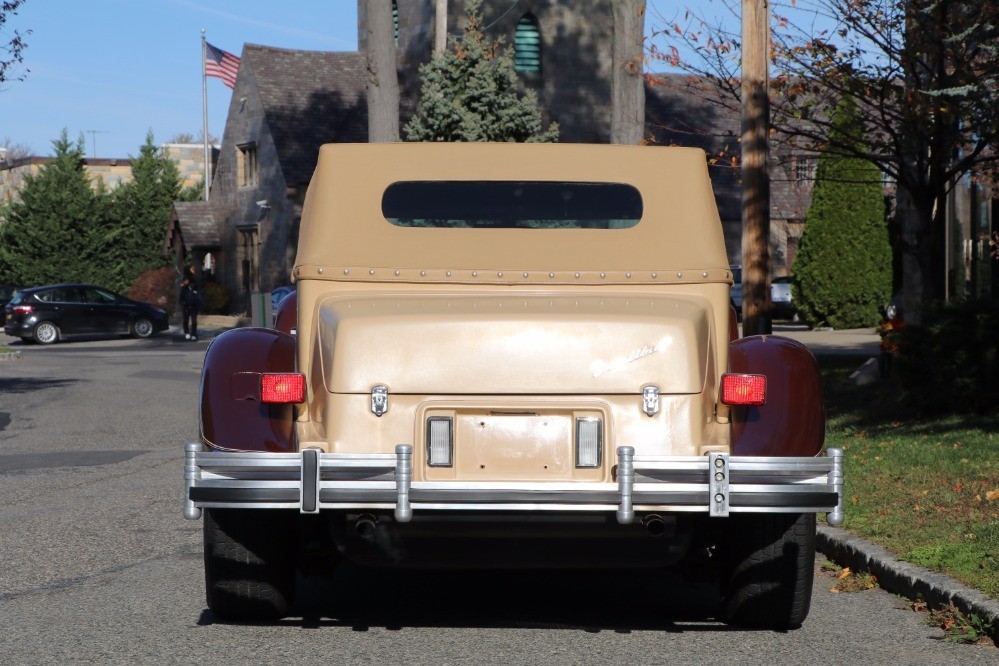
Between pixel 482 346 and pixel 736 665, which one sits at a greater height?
pixel 482 346

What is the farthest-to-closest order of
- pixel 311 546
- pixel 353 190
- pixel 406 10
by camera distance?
pixel 406 10 → pixel 353 190 → pixel 311 546

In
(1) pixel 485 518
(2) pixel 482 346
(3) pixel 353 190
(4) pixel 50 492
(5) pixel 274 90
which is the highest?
(5) pixel 274 90

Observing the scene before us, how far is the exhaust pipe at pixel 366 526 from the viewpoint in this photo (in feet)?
17.6

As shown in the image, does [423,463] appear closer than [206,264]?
Yes

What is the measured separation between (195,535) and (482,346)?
4.05 meters

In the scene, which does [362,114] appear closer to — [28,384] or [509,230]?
[28,384]

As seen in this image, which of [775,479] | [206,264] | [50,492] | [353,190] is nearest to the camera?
[775,479]

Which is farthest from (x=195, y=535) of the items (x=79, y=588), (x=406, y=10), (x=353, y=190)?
(x=406, y=10)

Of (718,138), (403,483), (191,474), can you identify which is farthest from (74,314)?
(403,483)

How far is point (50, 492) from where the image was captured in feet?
34.8

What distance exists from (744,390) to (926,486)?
168 inches

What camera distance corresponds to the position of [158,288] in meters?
51.4

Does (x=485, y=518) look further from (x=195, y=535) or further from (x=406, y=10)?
(x=406, y=10)

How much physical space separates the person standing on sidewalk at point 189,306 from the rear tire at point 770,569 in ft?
106
